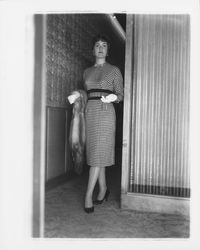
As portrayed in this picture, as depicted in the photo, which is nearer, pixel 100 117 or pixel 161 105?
pixel 161 105

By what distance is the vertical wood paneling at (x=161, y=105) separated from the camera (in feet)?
9.16

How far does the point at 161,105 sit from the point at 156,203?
0.91 m

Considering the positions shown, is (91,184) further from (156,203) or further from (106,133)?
(156,203)

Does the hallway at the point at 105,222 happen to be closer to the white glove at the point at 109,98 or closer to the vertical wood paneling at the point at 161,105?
the vertical wood paneling at the point at 161,105

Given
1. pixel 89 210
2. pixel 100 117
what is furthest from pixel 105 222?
pixel 100 117

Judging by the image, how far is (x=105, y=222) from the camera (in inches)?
101

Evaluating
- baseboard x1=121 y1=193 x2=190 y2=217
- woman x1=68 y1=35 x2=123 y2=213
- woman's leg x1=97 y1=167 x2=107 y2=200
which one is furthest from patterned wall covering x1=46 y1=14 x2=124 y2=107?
baseboard x1=121 y1=193 x2=190 y2=217
